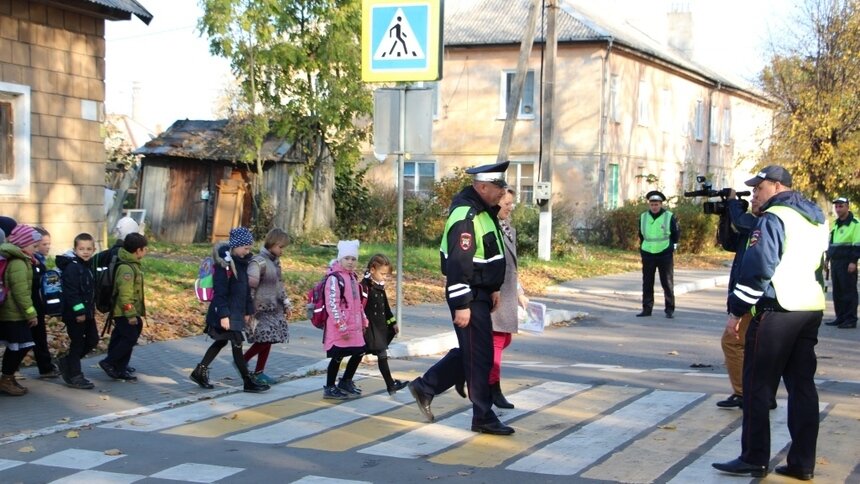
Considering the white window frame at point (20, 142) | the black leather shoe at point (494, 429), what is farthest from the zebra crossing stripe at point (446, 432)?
the white window frame at point (20, 142)

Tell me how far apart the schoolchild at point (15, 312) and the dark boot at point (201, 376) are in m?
1.44

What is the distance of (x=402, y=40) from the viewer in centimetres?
1170

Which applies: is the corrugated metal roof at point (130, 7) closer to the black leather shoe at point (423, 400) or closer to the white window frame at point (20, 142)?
the white window frame at point (20, 142)

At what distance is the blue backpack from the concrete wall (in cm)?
581

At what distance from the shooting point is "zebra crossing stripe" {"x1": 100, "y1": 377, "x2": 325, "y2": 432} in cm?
808

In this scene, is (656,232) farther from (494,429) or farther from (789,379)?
(789,379)

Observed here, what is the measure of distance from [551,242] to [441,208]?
3.93 meters

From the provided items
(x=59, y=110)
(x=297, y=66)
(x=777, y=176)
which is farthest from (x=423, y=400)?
(x=297, y=66)

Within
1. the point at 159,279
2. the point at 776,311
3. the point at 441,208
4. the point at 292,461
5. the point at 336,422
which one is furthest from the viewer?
the point at 441,208

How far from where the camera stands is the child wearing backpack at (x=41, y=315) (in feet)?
30.8

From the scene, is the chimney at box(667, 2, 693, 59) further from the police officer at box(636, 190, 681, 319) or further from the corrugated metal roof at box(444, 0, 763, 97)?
the police officer at box(636, 190, 681, 319)

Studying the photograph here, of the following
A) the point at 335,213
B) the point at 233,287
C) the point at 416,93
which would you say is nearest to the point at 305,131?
the point at 335,213

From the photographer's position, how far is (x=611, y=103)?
120 ft

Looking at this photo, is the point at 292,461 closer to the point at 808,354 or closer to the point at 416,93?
the point at 808,354
